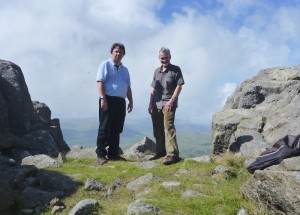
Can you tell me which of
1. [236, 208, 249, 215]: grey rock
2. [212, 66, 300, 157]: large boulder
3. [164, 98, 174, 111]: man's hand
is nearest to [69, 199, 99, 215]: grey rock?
[236, 208, 249, 215]: grey rock

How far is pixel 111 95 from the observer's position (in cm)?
1659

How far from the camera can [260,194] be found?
33.8 ft

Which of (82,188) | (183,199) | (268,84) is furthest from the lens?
(268,84)

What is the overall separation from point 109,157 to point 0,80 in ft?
31.8

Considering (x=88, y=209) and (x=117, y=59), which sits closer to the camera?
(x=88, y=209)

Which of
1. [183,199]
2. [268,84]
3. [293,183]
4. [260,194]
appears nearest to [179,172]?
[183,199]

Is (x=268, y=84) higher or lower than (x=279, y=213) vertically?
higher

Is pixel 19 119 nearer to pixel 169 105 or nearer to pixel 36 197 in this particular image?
pixel 169 105

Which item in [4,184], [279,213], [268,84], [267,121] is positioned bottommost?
[279,213]

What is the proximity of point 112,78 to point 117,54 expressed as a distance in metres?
1.11

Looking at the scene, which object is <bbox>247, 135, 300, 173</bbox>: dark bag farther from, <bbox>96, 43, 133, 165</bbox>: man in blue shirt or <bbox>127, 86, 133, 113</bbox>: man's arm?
<bbox>127, 86, 133, 113</bbox>: man's arm

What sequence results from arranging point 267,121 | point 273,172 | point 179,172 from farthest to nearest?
point 267,121 < point 179,172 < point 273,172

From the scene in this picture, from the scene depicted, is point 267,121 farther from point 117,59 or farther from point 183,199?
point 183,199

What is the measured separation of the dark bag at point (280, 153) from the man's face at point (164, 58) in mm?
6457
